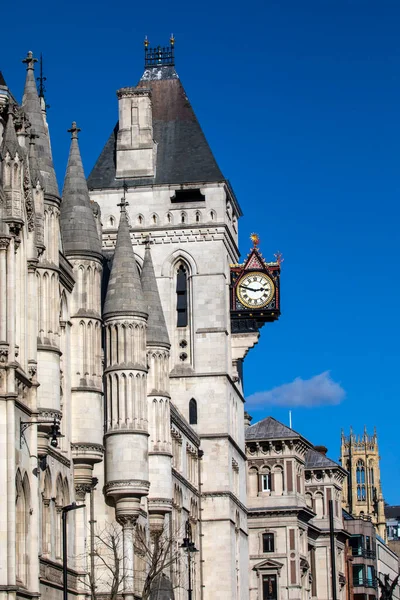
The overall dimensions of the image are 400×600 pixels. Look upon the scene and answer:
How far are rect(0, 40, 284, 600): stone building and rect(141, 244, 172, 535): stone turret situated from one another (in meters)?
0.09

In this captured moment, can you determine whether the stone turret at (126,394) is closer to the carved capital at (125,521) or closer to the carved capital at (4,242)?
the carved capital at (125,521)

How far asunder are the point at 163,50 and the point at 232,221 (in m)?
12.6

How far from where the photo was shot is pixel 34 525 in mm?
49594

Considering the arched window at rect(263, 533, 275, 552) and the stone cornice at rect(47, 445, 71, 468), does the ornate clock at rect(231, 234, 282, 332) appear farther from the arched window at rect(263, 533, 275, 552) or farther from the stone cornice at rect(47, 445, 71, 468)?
the stone cornice at rect(47, 445, 71, 468)

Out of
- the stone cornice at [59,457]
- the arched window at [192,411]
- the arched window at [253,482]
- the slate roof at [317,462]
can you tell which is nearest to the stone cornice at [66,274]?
the stone cornice at [59,457]

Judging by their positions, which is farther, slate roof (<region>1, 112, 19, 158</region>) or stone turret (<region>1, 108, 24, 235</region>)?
slate roof (<region>1, 112, 19, 158</region>)

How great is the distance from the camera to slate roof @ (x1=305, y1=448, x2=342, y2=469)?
13975cm

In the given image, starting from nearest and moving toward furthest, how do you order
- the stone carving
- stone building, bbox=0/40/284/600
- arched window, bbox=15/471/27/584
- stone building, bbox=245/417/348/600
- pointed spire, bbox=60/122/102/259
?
arched window, bbox=15/471/27/584 → stone building, bbox=0/40/284/600 → the stone carving → pointed spire, bbox=60/122/102/259 → stone building, bbox=245/417/348/600

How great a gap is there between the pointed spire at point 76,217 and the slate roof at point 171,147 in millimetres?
28281

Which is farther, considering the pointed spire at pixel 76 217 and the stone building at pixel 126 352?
the pointed spire at pixel 76 217

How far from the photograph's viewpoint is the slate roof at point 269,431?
121438 mm

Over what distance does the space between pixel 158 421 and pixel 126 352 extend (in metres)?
5.94

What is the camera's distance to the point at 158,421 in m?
75.3

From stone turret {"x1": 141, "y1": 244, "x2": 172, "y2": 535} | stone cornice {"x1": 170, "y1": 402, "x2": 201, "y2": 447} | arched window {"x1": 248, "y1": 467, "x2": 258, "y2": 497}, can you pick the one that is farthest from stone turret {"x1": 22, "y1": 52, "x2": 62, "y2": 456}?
arched window {"x1": 248, "y1": 467, "x2": 258, "y2": 497}
